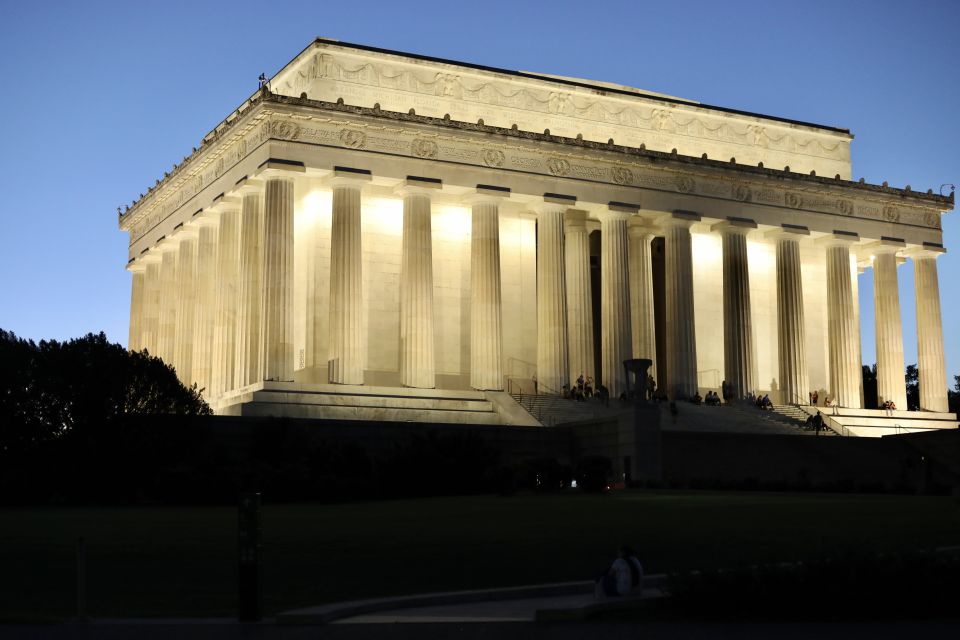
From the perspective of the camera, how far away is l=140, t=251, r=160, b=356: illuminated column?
82.6 meters

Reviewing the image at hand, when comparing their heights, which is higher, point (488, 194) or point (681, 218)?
point (488, 194)

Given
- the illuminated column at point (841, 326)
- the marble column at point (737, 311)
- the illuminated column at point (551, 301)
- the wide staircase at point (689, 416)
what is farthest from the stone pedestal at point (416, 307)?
the illuminated column at point (841, 326)

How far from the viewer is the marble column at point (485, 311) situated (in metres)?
69.4

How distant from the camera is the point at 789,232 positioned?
261 ft

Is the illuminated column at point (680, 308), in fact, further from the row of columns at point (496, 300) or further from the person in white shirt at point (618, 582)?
the person in white shirt at point (618, 582)

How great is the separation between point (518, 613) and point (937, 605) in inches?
248

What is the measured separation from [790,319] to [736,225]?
20.6 ft

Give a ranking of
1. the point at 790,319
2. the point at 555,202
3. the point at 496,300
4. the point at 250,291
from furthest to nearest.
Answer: the point at 790,319 < the point at 555,202 < the point at 496,300 < the point at 250,291

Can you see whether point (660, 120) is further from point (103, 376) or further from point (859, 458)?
point (103, 376)

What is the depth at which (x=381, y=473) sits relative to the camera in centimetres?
4816

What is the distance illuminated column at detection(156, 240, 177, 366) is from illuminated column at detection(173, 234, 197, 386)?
64.6 inches

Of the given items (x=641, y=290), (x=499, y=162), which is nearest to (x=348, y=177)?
(x=499, y=162)

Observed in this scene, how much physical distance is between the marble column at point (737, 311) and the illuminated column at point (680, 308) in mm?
2162

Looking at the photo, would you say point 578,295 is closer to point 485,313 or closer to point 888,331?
point 485,313
